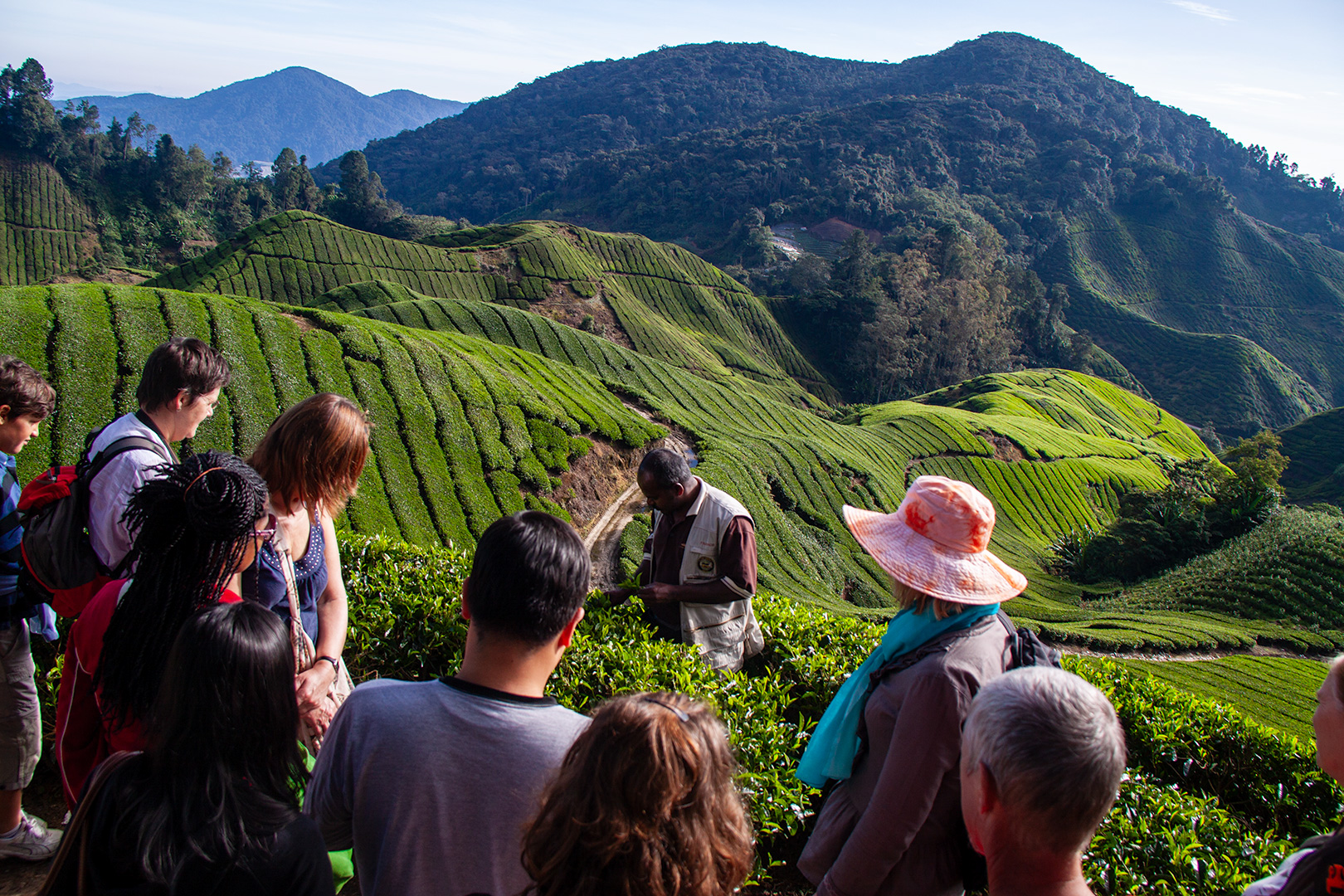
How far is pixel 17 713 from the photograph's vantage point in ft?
13.4

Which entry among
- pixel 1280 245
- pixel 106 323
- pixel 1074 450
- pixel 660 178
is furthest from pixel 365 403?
pixel 1280 245

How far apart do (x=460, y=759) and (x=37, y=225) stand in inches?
3661

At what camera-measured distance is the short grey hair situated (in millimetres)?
2131

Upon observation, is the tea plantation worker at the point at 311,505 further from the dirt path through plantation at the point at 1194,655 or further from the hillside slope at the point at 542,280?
the hillside slope at the point at 542,280

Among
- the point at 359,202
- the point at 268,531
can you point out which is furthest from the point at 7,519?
the point at 359,202

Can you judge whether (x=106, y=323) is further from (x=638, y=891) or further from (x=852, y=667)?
(x=638, y=891)

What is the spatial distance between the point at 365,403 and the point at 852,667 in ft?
45.7

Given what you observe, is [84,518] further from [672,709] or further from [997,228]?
[997,228]

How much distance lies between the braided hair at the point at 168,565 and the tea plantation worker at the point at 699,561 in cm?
254

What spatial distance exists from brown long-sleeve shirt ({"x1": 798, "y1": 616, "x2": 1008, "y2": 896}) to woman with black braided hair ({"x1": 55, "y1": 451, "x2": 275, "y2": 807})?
2.66 meters

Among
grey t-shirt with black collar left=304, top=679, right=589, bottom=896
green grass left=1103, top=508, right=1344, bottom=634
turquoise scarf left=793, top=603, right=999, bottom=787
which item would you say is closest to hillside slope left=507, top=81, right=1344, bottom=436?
green grass left=1103, top=508, right=1344, bottom=634

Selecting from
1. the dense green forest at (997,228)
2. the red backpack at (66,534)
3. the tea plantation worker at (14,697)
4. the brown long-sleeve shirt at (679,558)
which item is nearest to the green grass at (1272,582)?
the brown long-sleeve shirt at (679,558)

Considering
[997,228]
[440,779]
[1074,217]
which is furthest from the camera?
[1074,217]

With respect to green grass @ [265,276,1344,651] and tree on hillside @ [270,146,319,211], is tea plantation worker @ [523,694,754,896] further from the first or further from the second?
tree on hillside @ [270,146,319,211]
